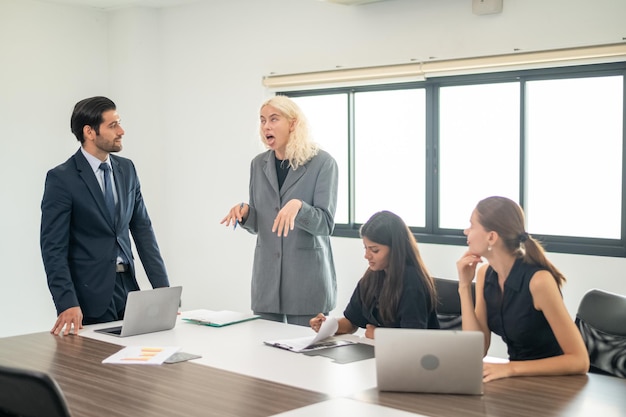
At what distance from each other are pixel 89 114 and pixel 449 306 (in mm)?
1819

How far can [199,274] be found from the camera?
6.69 m

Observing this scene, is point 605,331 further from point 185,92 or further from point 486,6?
point 185,92

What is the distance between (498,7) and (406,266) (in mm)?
2342

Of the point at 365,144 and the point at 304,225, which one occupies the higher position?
the point at 365,144

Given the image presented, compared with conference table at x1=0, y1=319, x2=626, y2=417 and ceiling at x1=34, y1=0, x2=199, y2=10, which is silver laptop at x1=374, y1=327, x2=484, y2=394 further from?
ceiling at x1=34, y1=0, x2=199, y2=10

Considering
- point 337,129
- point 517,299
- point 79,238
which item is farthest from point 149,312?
point 337,129

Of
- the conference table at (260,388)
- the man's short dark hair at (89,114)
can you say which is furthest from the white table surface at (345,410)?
the man's short dark hair at (89,114)

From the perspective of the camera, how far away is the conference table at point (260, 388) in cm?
213

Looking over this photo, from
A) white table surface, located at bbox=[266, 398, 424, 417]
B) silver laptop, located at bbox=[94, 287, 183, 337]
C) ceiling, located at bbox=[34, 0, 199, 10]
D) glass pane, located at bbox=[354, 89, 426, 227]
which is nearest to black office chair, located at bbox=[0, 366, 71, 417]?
white table surface, located at bbox=[266, 398, 424, 417]

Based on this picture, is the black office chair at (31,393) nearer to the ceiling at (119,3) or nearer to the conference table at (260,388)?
the conference table at (260,388)

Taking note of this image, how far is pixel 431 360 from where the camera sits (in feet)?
7.40

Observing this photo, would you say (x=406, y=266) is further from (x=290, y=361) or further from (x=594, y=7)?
(x=594, y=7)

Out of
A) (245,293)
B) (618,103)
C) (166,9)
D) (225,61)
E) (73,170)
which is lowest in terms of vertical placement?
(245,293)

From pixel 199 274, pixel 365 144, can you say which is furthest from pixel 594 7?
pixel 199 274
